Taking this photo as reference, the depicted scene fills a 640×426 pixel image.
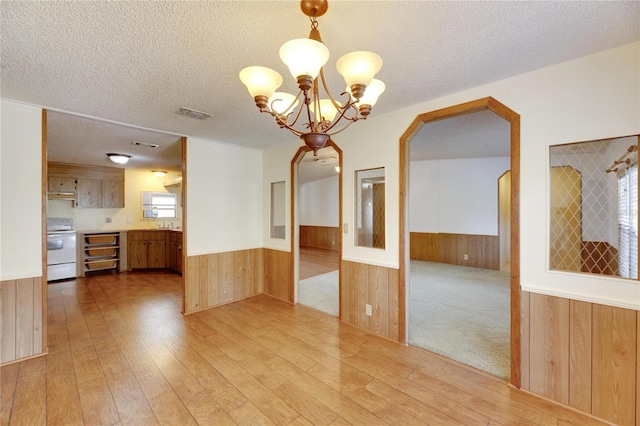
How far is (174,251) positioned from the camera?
6125 millimetres

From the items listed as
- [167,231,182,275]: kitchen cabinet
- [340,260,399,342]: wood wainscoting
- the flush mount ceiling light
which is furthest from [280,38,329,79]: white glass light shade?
[167,231,182,275]: kitchen cabinet

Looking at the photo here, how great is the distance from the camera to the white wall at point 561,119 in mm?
1728

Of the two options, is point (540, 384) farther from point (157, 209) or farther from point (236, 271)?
point (157, 209)

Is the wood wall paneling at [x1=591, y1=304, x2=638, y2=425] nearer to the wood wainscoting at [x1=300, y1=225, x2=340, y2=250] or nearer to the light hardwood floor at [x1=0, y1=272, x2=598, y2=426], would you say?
the light hardwood floor at [x1=0, y1=272, x2=598, y2=426]

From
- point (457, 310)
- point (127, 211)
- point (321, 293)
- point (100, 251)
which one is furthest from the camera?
point (127, 211)

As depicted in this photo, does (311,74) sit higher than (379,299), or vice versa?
(311,74)

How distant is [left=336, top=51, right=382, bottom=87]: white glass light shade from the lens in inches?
50.4

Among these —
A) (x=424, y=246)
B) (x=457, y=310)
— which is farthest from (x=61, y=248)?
(x=424, y=246)

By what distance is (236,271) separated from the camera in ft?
13.9

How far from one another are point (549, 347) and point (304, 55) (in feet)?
8.40

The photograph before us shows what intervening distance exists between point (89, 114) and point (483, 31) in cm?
364

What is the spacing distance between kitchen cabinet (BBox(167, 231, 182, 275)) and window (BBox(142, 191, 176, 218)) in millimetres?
1050

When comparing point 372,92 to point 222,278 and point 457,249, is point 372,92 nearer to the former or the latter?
point 222,278

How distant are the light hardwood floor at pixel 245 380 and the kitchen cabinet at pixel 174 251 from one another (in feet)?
8.31
